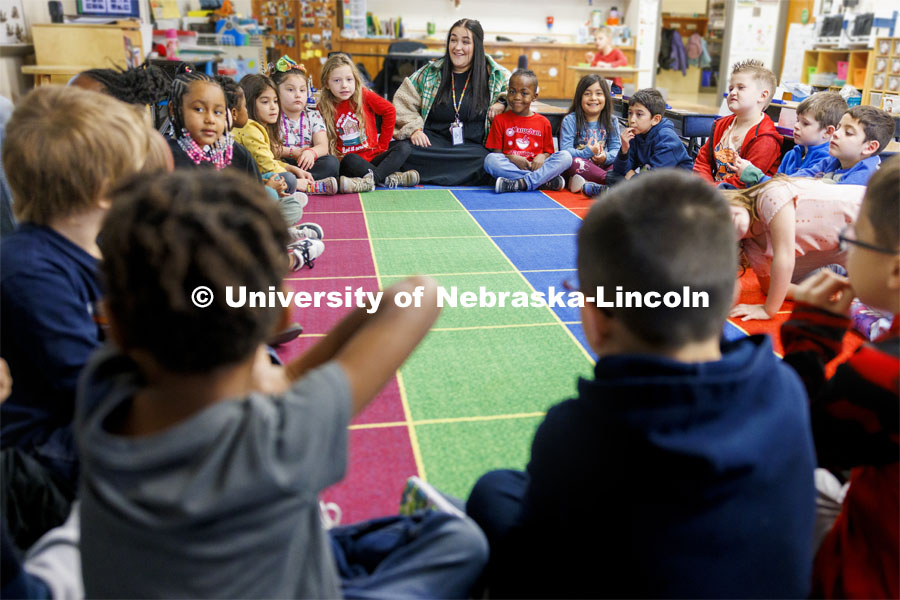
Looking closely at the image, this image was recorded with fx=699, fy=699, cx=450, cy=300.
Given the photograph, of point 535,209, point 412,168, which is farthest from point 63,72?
point 535,209

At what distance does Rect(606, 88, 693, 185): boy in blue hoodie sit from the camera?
14.0 feet

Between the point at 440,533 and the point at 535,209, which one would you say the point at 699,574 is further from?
the point at 535,209

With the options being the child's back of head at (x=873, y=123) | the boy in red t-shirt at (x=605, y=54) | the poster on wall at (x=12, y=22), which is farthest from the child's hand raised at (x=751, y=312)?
the boy in red t-shirt at (x=605, y=54)

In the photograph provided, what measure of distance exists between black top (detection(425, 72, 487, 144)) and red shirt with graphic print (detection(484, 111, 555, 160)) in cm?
12

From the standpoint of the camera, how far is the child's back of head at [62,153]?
129 centimetres

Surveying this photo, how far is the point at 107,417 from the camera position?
2.40ft

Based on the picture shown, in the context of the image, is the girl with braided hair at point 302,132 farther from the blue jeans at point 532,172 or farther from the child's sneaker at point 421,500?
the child's sneaker at point 421,500

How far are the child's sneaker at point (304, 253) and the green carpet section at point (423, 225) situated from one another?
48 cm

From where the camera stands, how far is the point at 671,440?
2.56ft

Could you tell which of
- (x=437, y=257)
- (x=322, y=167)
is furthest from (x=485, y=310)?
(x=322, y=167)

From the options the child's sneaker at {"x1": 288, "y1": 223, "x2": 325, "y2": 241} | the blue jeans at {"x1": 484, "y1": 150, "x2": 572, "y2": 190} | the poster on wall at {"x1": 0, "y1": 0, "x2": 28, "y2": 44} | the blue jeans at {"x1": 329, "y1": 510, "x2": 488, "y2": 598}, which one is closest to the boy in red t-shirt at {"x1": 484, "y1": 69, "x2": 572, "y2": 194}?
the blue jeans at {"x1": 484, "y1": 150, "x2": 572, "y2": 190}

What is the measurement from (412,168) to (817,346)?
13.1ft

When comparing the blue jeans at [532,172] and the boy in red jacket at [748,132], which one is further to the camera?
the blue jeans at [532,172]

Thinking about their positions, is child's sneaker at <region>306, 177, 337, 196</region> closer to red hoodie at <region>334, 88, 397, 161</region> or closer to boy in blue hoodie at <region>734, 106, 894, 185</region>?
red hoodie at <region>334, 88, 397, 161</region>
